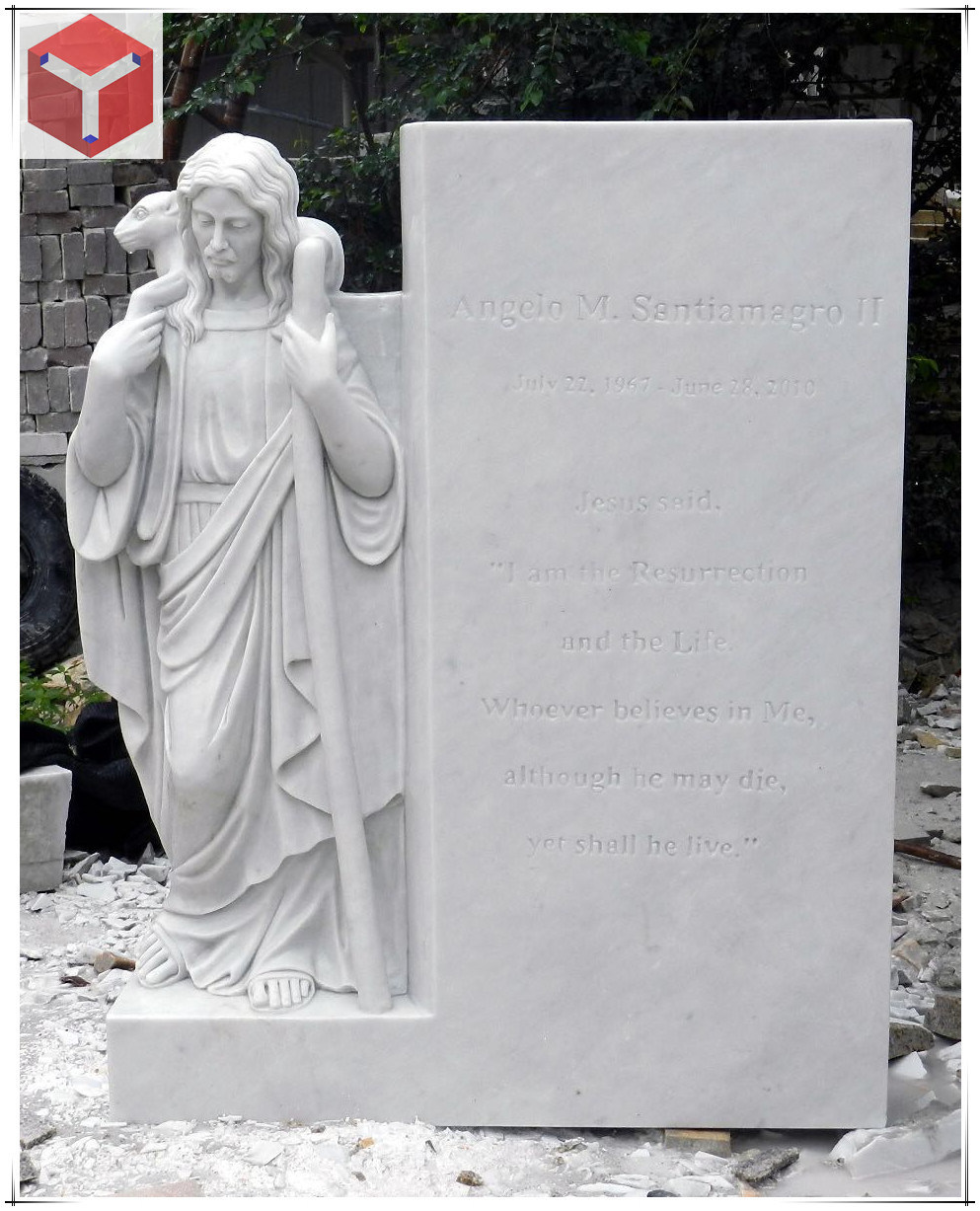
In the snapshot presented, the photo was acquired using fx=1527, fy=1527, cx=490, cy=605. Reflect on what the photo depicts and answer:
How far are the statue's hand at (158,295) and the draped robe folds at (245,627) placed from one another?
0.34 ft

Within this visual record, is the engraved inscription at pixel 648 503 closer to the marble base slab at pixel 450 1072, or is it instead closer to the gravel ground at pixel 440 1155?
the marble base slab at pixel 450 1072

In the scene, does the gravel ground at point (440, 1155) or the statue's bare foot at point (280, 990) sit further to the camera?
the statue's bare foot at point (280, 990)

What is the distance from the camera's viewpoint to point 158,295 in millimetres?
3873

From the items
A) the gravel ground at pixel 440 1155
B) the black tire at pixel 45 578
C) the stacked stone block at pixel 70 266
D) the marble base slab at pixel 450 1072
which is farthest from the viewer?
the stacked stone block at pixel 70 266

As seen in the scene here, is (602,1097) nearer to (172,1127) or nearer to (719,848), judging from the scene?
(719,848)

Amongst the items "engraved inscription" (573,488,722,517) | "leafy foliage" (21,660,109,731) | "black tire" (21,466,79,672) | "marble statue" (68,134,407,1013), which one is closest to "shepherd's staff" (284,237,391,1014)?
"marble statue" (68,134,407,1013)

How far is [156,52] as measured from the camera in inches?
349

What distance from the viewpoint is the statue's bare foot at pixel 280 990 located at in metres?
3.87

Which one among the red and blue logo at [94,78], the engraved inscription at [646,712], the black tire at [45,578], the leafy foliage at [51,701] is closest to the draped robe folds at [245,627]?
the engraved inscription at [646,712]

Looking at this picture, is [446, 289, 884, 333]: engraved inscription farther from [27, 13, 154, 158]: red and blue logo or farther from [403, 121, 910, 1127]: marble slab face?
[27, 13, 154, 158]: red and blue logo

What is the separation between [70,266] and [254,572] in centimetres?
733

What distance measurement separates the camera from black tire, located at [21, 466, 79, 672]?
394 inches

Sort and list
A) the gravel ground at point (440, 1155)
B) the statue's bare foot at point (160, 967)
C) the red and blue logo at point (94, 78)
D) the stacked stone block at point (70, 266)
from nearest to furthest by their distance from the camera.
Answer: the gravel ground at point (440, 1155), the statue's bare foot at point (160, 967), the red and blue logo at point (94, 78), the stacked stone block at point (70, 266)

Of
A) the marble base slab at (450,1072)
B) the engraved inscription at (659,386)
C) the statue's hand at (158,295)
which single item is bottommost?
the marble base slab at (450,1072)
